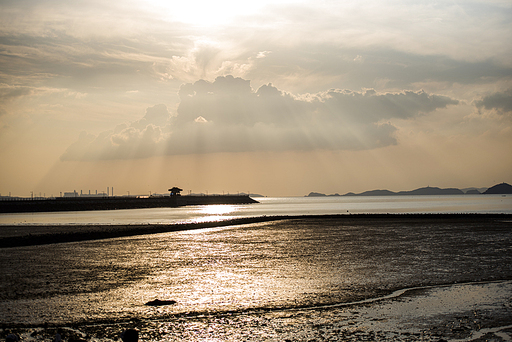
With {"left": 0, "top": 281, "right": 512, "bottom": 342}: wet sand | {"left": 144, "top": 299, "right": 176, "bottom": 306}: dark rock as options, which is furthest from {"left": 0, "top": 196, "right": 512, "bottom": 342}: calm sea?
{"left": 144, "top": 299, "right": 176, "bottom": 306}: dark rock

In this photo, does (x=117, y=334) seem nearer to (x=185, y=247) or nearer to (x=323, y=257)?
(x=323, y=257)

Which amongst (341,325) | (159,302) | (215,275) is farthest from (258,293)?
(341,325)

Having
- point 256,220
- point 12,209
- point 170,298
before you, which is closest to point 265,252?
point 170,298

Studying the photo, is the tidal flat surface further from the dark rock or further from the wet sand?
the dark rock

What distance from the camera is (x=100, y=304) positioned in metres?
15.2

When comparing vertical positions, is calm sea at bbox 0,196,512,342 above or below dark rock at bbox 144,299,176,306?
below

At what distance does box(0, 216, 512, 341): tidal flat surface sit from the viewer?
1227cm

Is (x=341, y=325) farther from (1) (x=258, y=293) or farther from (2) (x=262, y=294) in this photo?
(1) (x=258, y=293)

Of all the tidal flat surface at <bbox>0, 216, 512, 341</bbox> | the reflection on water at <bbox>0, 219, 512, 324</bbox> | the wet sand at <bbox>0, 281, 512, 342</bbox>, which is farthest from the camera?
the reflection on water at <bbox>0, 219, 512, 324</bbox>

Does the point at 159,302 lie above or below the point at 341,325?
above

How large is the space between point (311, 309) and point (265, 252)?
52.6 feet

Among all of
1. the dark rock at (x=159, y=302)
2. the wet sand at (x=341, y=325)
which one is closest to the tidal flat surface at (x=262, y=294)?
the wet sand at (x=341, y=325)

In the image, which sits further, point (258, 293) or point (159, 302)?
point (258, 293)

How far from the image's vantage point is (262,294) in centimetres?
1662
